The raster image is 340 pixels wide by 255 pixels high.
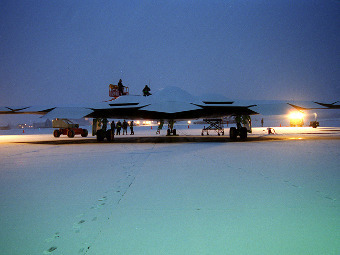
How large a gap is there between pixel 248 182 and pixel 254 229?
1.59 meters

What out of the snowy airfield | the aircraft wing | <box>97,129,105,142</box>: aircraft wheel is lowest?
the snowy airfield

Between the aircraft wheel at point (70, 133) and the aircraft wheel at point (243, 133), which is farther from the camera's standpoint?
the aircraft wheel at point (70, 133)

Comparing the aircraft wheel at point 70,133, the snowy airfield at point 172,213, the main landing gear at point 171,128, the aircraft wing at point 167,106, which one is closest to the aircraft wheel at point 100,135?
the aircraft wing at point 167,106

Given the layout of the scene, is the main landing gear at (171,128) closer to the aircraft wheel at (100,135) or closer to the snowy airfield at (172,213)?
the aircraft wheel at (100,135)

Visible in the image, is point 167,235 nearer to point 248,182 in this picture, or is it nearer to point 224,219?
point 224,219

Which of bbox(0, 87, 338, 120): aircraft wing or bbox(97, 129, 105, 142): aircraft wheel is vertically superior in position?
bbox(0, 87, 338, 120): aircraft wing

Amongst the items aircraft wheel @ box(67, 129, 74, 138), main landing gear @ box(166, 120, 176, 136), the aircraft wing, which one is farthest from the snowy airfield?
aircraft wheel @ box(67, 129, 74, 138)

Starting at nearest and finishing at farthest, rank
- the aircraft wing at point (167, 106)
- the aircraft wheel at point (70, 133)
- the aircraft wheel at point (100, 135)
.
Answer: the aircraft wing at point (167, 106)
the aircraft wheel at point (100, 135)
the aircraft wheel at point (70, 133)

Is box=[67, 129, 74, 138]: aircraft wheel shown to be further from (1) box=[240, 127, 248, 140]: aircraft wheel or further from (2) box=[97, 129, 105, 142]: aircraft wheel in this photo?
(1) box=[240, 127, 248, 140]: aircraft wheel

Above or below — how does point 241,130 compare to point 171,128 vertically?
below

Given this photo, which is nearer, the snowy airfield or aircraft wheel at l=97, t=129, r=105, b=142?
the snowy airfield

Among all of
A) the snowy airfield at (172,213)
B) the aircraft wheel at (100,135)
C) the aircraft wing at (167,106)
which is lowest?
the snowy airfield at (172,213)

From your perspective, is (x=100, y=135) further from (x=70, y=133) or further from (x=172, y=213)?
(x=172, y=213)

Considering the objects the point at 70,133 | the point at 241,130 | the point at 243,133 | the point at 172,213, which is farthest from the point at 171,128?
the point at 172,213
